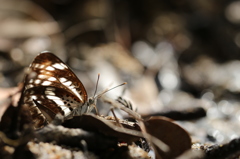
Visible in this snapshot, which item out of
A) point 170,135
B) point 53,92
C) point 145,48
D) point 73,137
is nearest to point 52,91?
point 53,92

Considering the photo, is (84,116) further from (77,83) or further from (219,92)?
(219,92)

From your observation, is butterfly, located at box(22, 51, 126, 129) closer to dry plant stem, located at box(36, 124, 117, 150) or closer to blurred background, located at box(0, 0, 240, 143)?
dry plant stem, located at box(36, 124, 117, 150)

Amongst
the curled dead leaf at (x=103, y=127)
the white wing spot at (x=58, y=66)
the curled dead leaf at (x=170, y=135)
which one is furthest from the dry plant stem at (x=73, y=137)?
the white wing spot at (x=58, y=66)

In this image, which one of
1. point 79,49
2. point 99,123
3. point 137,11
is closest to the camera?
point 99,123

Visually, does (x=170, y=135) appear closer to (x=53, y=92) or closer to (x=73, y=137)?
(x=73, y=137)

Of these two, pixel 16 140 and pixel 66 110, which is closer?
pixel 16 140

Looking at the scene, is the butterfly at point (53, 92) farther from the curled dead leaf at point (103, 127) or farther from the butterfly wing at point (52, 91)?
the curled dead leaf at point (103, 127)

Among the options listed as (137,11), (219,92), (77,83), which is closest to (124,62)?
(219,92)
